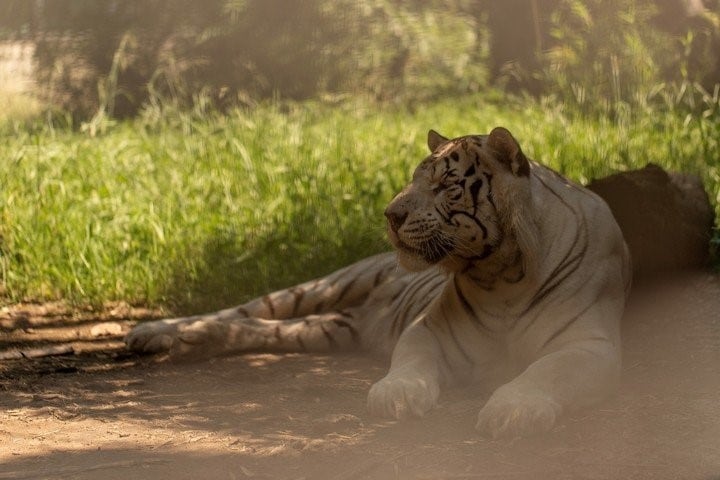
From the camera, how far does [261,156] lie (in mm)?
6586

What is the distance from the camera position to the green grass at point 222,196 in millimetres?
5418

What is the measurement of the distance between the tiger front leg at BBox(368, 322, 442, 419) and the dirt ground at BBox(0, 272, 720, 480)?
0.16 feet

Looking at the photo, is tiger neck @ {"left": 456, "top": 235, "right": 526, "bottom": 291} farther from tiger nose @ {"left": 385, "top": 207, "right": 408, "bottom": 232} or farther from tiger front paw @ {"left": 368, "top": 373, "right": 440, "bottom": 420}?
tiger front paw @ {"left": 368, "top": 373, "right": 440, "bottom": 420}

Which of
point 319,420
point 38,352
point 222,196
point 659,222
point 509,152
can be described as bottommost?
point 319,420

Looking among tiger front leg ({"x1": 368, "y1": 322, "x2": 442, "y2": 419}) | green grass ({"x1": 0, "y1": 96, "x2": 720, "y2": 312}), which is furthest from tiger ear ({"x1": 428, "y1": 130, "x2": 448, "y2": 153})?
green grass ({"x1": 0, "y1": 96, "x2": 720, "y2": 312})

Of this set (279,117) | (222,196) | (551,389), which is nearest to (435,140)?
(551,389)

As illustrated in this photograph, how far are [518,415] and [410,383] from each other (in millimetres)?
421

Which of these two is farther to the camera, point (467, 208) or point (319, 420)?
point (467, 208)

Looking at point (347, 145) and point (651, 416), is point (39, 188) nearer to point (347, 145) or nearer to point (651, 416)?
point (347, 145)

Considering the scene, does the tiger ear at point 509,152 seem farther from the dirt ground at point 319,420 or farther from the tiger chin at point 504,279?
the dirt ground at point 319,420

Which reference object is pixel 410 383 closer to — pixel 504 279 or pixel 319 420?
pixel 319 420

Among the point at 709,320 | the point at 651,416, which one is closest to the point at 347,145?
the point at 709,320

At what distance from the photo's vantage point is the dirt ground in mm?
2969

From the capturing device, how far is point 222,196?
614cm
